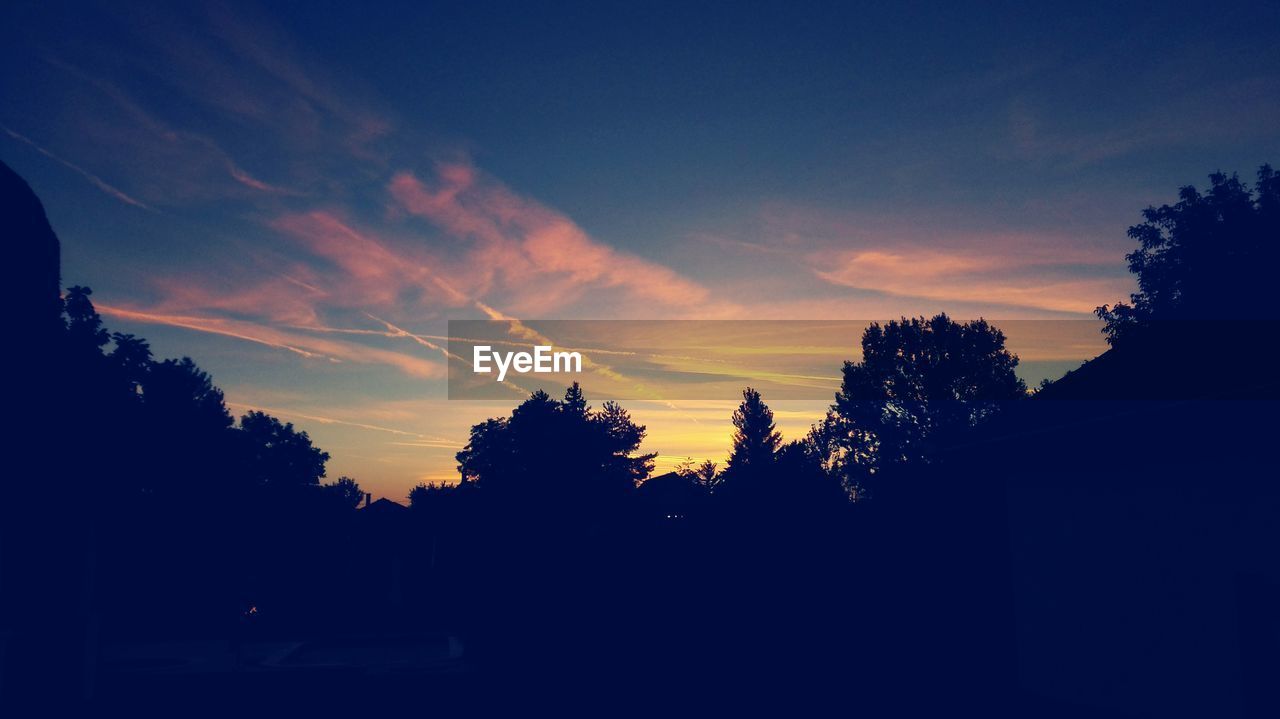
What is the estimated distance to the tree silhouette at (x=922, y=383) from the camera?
130 ft

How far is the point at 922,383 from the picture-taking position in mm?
40469

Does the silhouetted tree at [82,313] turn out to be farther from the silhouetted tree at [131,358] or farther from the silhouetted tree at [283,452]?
the silhouetted tree at [283,452]

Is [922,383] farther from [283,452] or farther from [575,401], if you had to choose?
[283,452]

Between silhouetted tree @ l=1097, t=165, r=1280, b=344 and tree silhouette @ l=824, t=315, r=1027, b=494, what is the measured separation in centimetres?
1108

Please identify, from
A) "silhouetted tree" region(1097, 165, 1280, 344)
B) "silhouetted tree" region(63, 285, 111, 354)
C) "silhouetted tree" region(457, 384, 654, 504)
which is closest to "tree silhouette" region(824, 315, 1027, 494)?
"silhouetted tree" region(1097, 165, 1280, 344)

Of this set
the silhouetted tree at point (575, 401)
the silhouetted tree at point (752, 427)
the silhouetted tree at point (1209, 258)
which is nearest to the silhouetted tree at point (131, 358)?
the silhouetted tree at point (575, 401)

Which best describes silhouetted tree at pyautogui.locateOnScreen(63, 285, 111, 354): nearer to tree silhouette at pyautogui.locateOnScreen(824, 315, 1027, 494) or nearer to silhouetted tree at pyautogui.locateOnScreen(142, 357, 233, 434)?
silhouetted tree at pyautogui.locateOnScreen(142, 357, 233, 434)

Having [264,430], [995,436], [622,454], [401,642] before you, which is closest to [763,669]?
[995,436]

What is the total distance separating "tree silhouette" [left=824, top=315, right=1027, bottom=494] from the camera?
1559 inches

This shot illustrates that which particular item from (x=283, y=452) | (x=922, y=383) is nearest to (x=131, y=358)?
(x=283, y=452)

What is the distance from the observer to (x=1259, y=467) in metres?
7.21

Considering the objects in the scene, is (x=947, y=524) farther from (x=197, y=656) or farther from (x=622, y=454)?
(x=622, y=454)

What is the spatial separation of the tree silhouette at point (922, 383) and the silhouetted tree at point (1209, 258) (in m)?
11.1

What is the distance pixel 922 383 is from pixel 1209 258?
53.7 ft
